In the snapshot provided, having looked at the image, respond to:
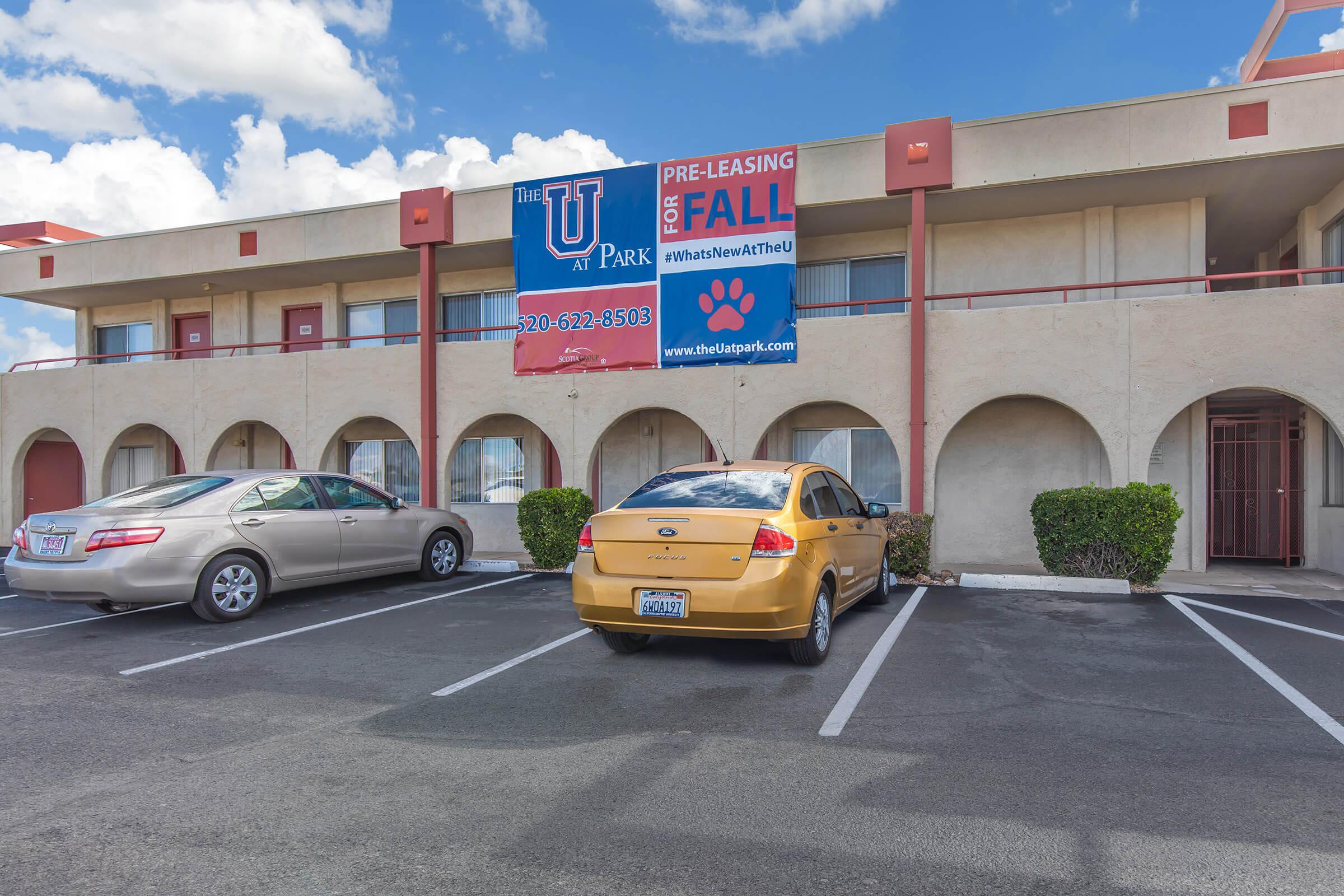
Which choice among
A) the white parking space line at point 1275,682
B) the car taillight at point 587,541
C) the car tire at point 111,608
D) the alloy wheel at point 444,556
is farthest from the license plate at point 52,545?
the white parking space line at point 1275,682

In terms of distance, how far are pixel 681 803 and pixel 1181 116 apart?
11.9 meters

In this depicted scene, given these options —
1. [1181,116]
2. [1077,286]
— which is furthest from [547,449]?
[1181,116]

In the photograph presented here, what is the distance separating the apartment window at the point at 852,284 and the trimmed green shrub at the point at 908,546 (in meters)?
4.18

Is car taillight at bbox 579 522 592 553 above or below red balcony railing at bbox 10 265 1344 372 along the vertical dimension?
below

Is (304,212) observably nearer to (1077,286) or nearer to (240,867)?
(1077,286)

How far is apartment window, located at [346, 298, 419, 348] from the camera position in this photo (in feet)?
57.2

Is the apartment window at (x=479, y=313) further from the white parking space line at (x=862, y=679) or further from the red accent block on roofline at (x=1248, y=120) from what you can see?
the red accent block on roofline at (x=1248, y=120)

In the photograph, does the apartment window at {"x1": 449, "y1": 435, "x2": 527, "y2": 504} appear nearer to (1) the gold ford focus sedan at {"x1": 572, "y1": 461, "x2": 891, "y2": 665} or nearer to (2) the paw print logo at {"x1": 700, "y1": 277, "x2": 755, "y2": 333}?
(2) the paw print logo at {"x1": 700, "y1": 277, "x2": 755, "y2": 333}

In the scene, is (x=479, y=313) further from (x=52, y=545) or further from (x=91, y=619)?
(x=52, y=545)

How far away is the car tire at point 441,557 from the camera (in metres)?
11.1

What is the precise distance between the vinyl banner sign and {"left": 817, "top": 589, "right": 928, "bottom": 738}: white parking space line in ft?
18.1

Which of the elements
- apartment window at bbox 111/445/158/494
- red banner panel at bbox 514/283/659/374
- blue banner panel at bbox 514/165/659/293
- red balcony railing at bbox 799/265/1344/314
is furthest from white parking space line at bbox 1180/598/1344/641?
apartment window at bbox 111/445/158/494

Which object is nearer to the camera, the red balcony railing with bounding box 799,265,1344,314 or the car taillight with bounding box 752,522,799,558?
the car taillight with bounding box 752,522,799,558

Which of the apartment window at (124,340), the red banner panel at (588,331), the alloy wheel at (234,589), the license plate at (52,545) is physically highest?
the apartment window at (124,340)
